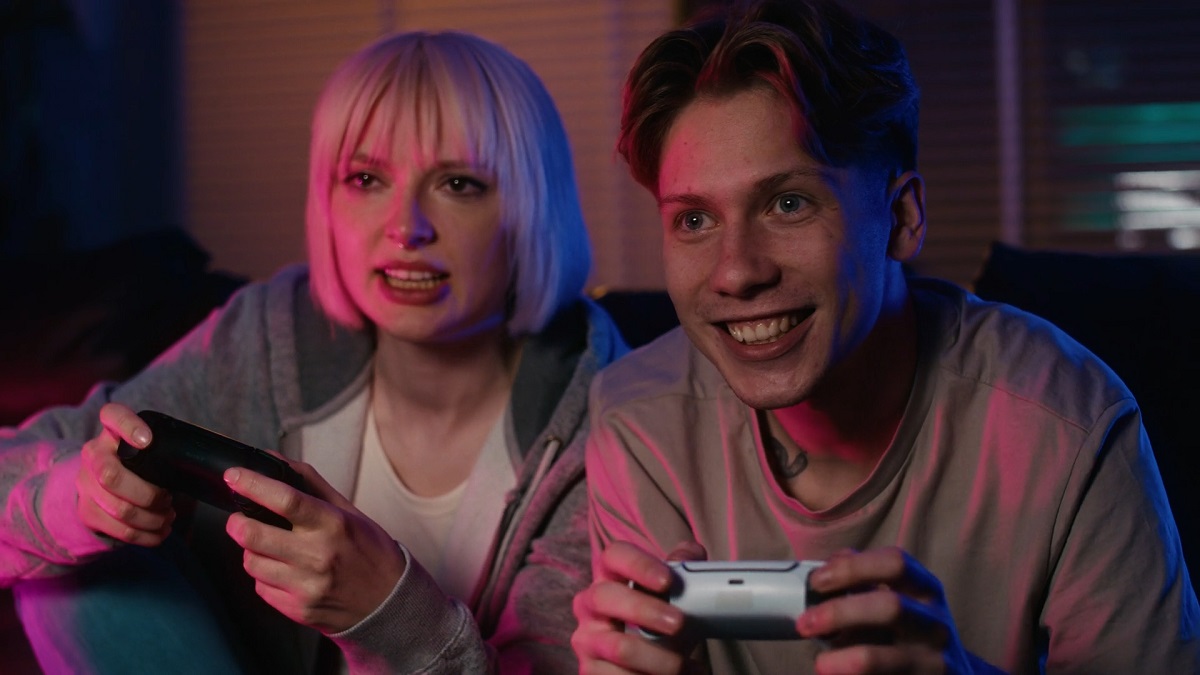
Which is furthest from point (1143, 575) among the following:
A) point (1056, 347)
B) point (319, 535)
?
point (319, 535)

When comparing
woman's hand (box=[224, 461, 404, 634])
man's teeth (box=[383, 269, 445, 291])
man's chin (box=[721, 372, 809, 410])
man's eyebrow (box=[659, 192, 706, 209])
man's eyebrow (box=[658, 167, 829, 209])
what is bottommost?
woman's hand (box=[224, 461, 404, 634])

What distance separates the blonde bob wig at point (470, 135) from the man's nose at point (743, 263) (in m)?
0.59

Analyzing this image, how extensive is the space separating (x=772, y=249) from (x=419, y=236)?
0.61 m

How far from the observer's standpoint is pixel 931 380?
1.29 m

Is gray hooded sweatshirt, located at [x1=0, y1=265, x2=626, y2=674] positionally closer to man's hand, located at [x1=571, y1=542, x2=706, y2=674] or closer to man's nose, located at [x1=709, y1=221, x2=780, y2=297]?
man's hand, located at [x1=571, y1=542, x2=706, y2=674]

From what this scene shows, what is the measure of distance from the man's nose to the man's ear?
179 mm

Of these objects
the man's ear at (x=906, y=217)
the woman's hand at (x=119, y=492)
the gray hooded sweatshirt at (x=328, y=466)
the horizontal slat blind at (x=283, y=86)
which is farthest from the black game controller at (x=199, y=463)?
the horizontal slat blind at (x=283, y=86)

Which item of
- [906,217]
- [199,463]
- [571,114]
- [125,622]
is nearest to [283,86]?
[571,114]

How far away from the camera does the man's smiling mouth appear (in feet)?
3.94

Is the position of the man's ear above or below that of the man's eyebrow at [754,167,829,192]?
below

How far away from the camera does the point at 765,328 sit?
1.20m

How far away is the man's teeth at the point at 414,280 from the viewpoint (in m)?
1.66

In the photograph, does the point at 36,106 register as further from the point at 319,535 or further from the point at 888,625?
the point at 888,625

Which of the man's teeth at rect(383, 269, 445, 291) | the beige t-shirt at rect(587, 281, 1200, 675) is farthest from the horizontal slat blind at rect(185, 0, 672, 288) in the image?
the beige t-shirt at rect(587, 281, 1200, 675)
